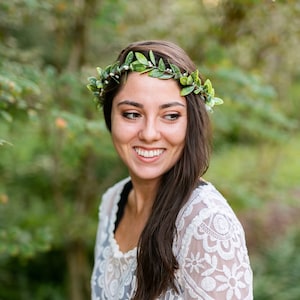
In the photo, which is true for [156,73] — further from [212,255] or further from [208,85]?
[212,255]

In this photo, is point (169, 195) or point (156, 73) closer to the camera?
point (156, 73)

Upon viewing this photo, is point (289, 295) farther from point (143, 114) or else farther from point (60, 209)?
point (143, 114)

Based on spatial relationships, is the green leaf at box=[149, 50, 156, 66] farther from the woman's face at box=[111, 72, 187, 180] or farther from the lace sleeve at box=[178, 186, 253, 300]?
the lace sleeve at box=[178, 186, 253, 300]

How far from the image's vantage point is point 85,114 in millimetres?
4008

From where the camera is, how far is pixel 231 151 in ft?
31.6

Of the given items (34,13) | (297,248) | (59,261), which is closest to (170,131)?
(34,13)

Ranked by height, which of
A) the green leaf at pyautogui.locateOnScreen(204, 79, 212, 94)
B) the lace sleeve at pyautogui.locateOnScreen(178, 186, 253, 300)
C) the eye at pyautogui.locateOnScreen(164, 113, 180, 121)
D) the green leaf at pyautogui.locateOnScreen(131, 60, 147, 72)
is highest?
the green leaf at pyautogui.locateOnScreen(131, 60, 147, 72)

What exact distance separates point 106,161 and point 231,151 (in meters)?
4.96

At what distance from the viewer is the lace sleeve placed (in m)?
1.60

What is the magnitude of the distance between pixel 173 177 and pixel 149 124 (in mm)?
204

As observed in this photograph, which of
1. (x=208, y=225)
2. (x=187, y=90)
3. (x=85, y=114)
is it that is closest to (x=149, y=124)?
(x=187, y=90)

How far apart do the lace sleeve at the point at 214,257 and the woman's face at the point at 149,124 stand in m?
0.23

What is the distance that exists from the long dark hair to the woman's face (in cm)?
3

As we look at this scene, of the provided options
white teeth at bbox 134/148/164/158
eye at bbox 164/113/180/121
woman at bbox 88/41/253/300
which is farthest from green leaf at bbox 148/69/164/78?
white teeth at bbox 134/148/164/158
